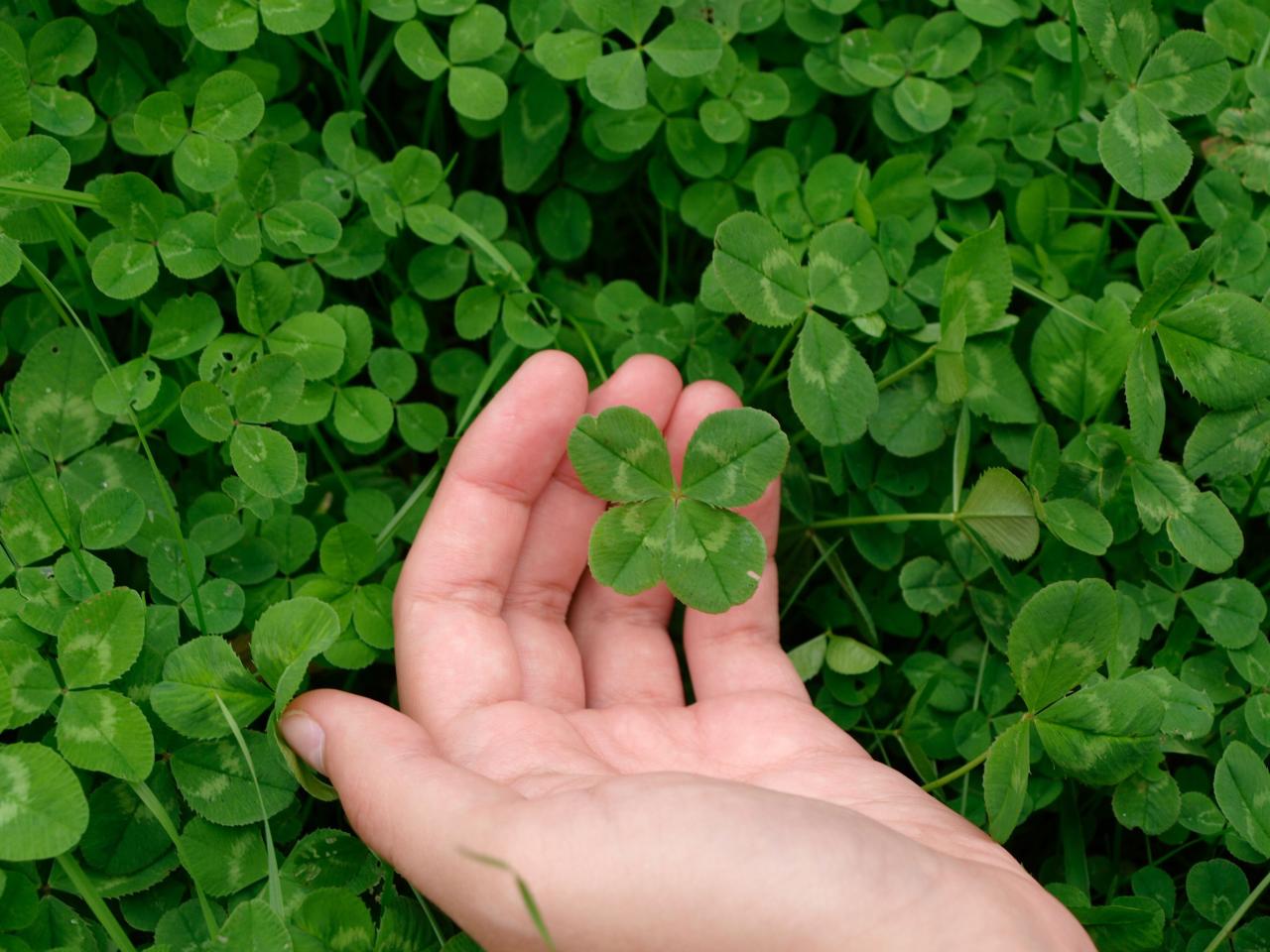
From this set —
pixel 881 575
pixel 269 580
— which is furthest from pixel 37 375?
pixel 881 575

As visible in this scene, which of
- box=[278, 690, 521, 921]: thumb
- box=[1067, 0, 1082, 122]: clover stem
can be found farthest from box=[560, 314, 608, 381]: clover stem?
box=[1067, 0, 1082, 122]: clover stem

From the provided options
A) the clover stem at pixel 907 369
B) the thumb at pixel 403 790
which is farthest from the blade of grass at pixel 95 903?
the clover stem at pixel 907 369

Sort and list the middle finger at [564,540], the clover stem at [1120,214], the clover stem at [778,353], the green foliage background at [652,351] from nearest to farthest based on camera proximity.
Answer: the green foliage background at [652,351] → the middle finger at [564,540] → the clover stem at [778,353] → the clover stem at [1120,214]

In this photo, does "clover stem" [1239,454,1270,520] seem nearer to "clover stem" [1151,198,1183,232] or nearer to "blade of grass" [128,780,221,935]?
"clover stem" [1151,198,1183,232]

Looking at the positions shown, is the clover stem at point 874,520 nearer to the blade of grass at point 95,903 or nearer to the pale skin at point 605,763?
the pale skin at point 605,763

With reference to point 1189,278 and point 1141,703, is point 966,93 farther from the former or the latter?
point 1141,703

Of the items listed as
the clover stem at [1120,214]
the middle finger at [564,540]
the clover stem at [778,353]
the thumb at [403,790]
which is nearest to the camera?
the thumb at [403,790]

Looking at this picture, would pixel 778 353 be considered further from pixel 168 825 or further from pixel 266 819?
pixel 168 825
